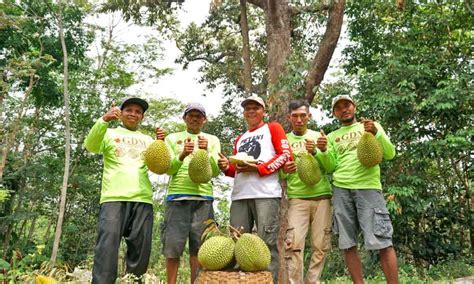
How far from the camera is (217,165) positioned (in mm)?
3484

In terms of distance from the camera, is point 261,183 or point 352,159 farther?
point 352,159

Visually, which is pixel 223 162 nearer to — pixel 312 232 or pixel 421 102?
pixel 312 232

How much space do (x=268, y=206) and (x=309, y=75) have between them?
13.0 feet

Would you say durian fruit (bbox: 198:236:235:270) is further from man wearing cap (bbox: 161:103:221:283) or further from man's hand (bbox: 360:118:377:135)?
man's hand (bbox: 360:118:377:135)

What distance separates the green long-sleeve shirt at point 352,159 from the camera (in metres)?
3.40

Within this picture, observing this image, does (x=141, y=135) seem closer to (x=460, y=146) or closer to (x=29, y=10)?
(x=460, y=146)

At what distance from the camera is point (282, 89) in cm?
628

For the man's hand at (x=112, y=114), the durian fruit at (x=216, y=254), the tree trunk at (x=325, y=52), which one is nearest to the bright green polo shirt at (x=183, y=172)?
the man's hand at (x=112, y=114)

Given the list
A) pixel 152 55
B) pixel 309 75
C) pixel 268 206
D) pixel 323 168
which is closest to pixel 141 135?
pixel 268 206

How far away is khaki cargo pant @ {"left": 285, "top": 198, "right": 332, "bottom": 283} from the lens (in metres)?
3.59

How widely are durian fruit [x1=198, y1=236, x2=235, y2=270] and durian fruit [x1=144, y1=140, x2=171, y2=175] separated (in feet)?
2.45

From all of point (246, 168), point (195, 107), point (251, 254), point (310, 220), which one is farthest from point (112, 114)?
point (310, 220)

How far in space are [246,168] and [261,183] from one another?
0.17 metres

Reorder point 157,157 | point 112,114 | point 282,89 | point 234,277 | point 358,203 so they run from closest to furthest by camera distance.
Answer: point 234,277, point 157,157, point 112,114, point 358,203, point 282,89
